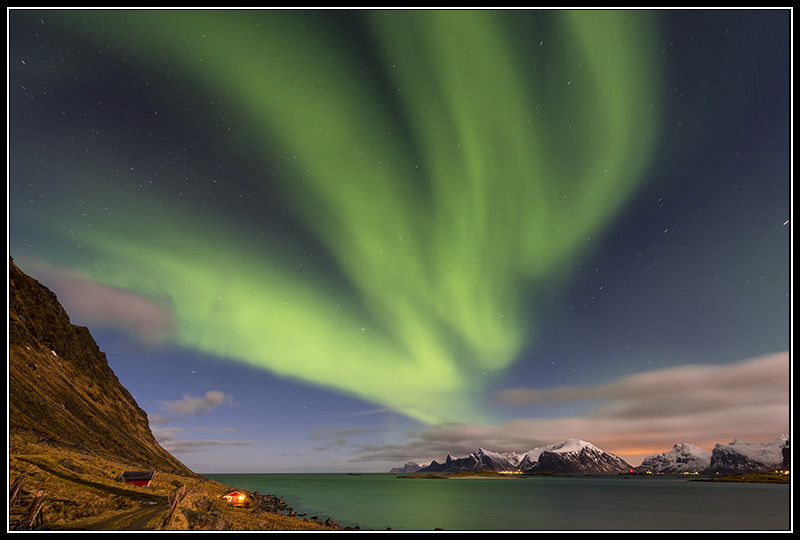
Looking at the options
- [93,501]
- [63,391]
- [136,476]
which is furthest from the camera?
[63,391]

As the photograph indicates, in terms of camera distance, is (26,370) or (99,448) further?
(26,370)

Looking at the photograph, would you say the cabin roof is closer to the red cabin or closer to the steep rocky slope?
the red cabin

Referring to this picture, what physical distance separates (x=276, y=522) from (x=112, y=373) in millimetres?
149336

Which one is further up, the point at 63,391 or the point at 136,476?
the point at 63,391

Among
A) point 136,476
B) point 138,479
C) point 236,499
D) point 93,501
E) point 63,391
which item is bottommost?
point 236,499

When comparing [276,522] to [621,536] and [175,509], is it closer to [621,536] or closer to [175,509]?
[175,509]

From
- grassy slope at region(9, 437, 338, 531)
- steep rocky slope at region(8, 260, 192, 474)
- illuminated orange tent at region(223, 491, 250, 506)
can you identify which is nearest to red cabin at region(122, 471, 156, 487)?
grassy slope at region(9, 437, 338, 531)

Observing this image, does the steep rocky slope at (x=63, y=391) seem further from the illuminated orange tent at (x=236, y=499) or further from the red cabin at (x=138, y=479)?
the illuminated orange tent at (x=236, y=499)

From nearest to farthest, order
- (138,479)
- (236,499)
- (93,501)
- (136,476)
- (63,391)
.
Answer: (93,501), (138,479), (136,476), (236,499), (63,391)

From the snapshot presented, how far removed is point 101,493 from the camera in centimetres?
3167

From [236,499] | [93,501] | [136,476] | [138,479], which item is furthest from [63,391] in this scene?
[93,501]

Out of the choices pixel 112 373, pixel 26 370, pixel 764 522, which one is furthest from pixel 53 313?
pixel 764 522

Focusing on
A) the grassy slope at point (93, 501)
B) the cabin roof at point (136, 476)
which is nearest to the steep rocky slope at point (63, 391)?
the grassy slope at point (93, 501)

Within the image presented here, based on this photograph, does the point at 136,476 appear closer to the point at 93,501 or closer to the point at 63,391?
the point at 93,501
